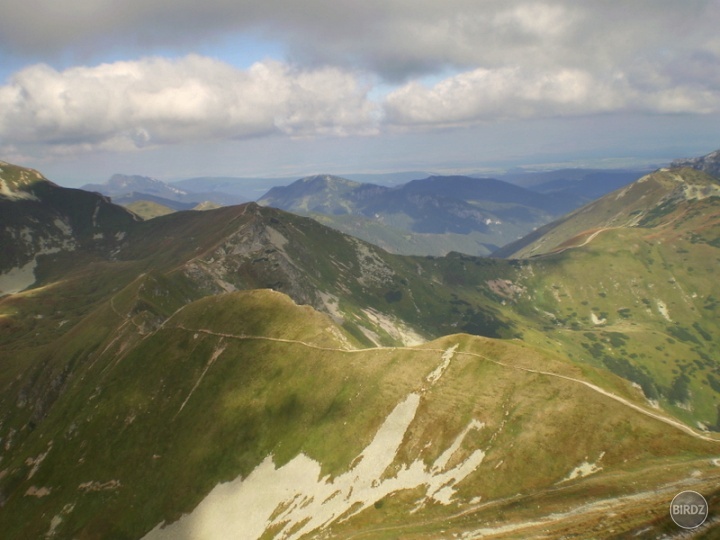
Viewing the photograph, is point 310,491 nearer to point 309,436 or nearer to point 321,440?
point 321,440

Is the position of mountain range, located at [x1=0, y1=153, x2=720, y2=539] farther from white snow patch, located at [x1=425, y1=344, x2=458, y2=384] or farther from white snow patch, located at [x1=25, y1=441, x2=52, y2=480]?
white snow patch, located at [x1=25, y1=441, x2=52, y2=480]

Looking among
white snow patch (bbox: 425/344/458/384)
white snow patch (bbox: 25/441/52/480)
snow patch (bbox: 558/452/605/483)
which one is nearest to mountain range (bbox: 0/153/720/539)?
snow patch (bbox: 558/452/605/483)

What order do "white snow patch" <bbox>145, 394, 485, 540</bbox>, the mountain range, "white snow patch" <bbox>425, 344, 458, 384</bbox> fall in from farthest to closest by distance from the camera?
"white snow patch" <bbox>425, 344, 458, 384</bbox>, "white snow patch" <bbox>145, 394, 485, 540</bbox>, the mountain range

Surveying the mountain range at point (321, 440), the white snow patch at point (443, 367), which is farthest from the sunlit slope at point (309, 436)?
the white snow patch at point (443, 367)

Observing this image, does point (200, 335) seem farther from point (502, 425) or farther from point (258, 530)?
point (502, 425)

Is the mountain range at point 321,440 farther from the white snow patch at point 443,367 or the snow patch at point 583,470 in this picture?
the white snow patch at point 443,367

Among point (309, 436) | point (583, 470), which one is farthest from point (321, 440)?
point (583, 470)

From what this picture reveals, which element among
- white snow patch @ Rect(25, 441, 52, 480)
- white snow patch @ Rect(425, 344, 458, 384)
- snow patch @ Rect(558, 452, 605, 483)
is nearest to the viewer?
snow patch @ Rect(558, 452, 605, 483)

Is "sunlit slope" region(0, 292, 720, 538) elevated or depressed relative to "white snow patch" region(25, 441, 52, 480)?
elevated
